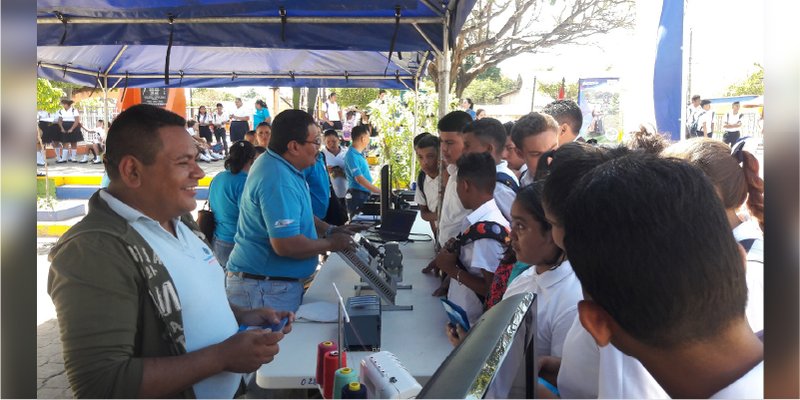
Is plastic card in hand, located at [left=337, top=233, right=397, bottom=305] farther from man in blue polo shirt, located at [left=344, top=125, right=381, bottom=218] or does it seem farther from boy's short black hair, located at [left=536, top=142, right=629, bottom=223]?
man in blue polo shirt, located at [left=344, top=125, right=381, bottom=218]

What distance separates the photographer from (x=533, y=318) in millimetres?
1010

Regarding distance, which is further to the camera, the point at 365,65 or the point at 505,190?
the point at 365,65

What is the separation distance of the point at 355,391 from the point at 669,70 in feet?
11.5

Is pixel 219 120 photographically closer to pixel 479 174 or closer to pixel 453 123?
pixel 453 123

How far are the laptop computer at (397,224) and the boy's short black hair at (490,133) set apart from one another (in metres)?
0.76

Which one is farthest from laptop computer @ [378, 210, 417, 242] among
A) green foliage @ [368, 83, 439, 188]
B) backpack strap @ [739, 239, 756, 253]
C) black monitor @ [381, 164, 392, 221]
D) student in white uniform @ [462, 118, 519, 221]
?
green foliage @ [368, 83, 439, 188]

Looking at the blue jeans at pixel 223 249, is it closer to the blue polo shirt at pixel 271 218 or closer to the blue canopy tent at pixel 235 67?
the blue polo shirt at pixel 271 218

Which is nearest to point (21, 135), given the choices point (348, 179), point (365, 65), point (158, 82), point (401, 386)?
point (401, 386)

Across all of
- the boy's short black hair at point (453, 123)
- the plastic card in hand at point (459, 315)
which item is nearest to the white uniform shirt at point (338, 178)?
the boy's short black hair at point (453, 123)

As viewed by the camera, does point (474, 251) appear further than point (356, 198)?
No

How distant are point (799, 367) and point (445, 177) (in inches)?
163

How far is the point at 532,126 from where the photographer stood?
12.1 feet

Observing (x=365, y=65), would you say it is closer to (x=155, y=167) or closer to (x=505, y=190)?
(x=505, y=190)

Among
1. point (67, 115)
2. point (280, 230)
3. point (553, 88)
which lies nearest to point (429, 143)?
point (280, 230)
